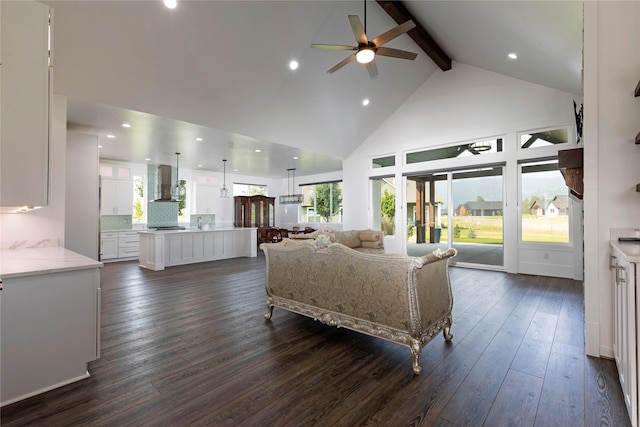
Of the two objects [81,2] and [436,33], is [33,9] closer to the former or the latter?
[81,2]

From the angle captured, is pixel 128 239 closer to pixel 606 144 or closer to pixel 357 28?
pixel 357 28

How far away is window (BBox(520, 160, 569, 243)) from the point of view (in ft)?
17.8

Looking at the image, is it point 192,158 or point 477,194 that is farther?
point 192,158

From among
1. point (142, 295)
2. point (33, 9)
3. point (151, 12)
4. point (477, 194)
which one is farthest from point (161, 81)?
point (477, 194)

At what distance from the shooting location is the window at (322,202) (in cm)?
1123

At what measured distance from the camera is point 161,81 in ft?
13.2

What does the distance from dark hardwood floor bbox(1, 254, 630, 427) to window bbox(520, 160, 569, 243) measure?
2305 mm

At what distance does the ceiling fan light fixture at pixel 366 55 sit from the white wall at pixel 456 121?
393 centimetres

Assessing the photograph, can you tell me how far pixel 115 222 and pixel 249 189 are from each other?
482 cm

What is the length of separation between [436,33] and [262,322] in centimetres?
591

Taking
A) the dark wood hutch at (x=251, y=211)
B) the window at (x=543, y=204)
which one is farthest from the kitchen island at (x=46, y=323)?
the dark wood hutch at (x=251, y=211)

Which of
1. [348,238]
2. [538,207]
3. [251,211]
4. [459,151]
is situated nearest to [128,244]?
[251,211]

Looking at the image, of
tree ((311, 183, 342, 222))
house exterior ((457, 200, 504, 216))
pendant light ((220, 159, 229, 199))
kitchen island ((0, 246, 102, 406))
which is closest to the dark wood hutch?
pendant light ((220, 159, 229, 199))

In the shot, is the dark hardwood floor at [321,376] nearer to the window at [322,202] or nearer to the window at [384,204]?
the window at [384,204]
